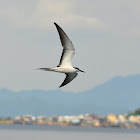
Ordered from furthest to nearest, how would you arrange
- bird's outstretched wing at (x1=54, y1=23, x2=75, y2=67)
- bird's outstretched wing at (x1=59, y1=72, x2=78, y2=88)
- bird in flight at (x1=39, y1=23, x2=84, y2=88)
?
1. bird's outstretched wing at (x1=59, y1=72, x2=78, y2=88)
2. bird's outstretched wing at (x1=54, y1=23, x2=75, y2=67)
3. bird in flight at (x1=39, y1=23, x2=84, y2=88)

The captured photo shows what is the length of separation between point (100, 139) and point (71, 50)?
429 ft

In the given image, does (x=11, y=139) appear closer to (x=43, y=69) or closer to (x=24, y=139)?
Result: (x=24, y=139)

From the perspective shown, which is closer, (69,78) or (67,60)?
(67,60)

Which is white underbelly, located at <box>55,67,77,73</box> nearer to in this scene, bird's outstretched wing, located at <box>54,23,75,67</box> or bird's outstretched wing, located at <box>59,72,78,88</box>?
bird's outstretched wing, located at <box>54,23,75,67</box>

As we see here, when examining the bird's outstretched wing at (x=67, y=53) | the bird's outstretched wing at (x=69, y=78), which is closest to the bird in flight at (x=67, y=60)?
the bird's outstretched wing at (x=67, y=53)

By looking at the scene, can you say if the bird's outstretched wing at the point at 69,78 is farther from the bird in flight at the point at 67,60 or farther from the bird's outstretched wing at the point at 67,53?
the bird's outstretched wing at the point at 67,53

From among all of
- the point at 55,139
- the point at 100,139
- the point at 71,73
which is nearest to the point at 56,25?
the point at 71,73

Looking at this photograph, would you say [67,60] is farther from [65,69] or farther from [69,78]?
[69,78]

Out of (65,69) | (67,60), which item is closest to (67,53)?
(67,60)

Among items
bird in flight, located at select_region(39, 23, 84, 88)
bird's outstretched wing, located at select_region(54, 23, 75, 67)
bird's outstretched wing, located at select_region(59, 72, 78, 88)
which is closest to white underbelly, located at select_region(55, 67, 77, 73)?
bird in flight, located at select_region(39, 23, 84, 88)

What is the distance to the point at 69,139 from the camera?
16288 centimetres

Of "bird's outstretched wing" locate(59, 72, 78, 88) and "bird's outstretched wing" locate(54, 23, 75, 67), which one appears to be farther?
"bird's outstretched wing" locate(59, 72, 78, 88)

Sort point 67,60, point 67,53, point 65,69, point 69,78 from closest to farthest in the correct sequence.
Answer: point 65,69
point 67,53
point 67,60
point 69,78

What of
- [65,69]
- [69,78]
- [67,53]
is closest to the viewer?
[65,69]
